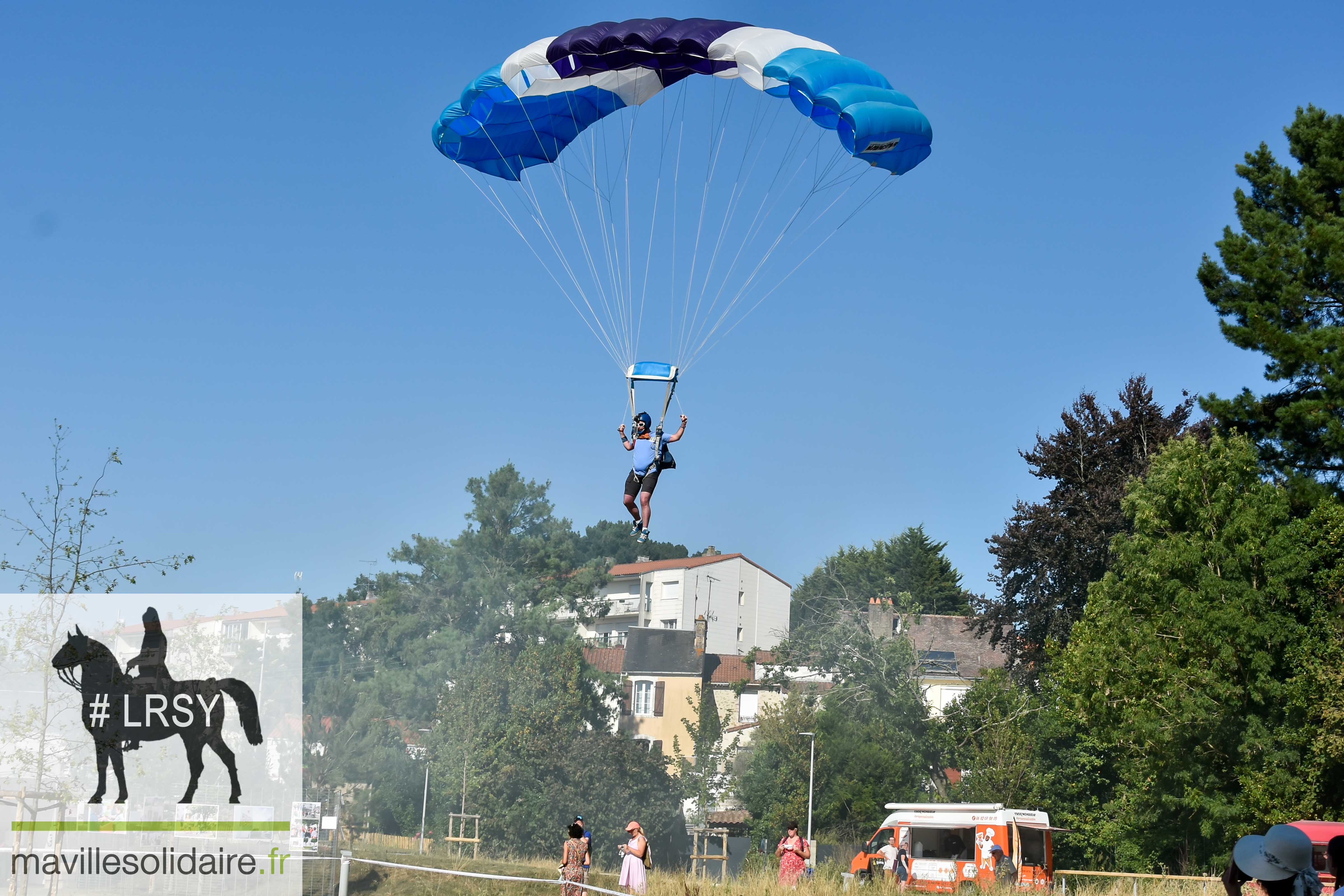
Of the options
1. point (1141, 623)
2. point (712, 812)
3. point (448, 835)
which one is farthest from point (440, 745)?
point (1141, 623)

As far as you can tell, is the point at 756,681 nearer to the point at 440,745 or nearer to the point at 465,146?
the point at 440,745

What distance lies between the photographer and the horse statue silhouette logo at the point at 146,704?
44.7 ft

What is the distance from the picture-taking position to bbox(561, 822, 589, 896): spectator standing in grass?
13.2 metres

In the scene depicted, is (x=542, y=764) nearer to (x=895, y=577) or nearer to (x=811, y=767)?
(x=811, y=767)

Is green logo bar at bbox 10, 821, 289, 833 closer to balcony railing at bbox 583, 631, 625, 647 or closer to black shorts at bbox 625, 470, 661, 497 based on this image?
black shorts at bbox 625, 470, 661, 497

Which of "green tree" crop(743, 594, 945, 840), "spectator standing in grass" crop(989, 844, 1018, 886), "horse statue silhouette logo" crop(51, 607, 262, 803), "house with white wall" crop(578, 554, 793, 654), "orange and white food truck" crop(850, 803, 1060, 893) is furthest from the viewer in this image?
"house with white wall" crop(578, 554, 793, 654)

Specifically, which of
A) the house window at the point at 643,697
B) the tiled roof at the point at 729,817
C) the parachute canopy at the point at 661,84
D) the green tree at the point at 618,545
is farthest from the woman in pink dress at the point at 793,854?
the green tree at the point at 618,545

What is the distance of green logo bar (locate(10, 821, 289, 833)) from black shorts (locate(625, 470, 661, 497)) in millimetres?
6376

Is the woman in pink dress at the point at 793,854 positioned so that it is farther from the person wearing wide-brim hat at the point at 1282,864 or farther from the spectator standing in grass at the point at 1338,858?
the person wearing wide-brim hat at the point at 1282,864

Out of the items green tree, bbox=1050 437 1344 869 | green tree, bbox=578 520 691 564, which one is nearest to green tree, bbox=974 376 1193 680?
green tree, bbox=1050 437 1344 869

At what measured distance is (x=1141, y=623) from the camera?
28.2 metres

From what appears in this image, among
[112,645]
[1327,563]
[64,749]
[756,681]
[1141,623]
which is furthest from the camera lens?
[756,681]

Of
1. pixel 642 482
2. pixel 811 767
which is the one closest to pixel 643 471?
pixel 642 482

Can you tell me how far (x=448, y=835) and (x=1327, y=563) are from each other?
37224mm
